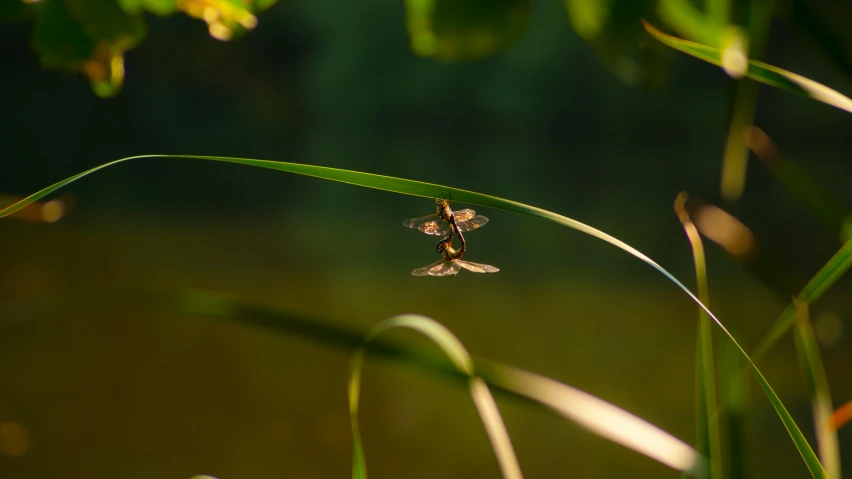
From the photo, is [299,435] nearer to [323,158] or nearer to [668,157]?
[323,158]

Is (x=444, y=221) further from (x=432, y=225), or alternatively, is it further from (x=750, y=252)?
(x=750, y=252)

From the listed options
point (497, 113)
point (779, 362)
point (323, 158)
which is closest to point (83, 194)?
point (323, 158)

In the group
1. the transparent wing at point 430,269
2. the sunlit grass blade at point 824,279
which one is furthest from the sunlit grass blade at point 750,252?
the transparent wing at point 430,269

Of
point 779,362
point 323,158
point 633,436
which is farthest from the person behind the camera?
point 323,158

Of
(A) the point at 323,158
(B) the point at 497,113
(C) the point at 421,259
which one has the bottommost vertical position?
(C) the point at 421,259

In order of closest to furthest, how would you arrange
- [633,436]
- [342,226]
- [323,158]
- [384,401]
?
[633,436]
[384,401]
[342,226]
[323,158]
